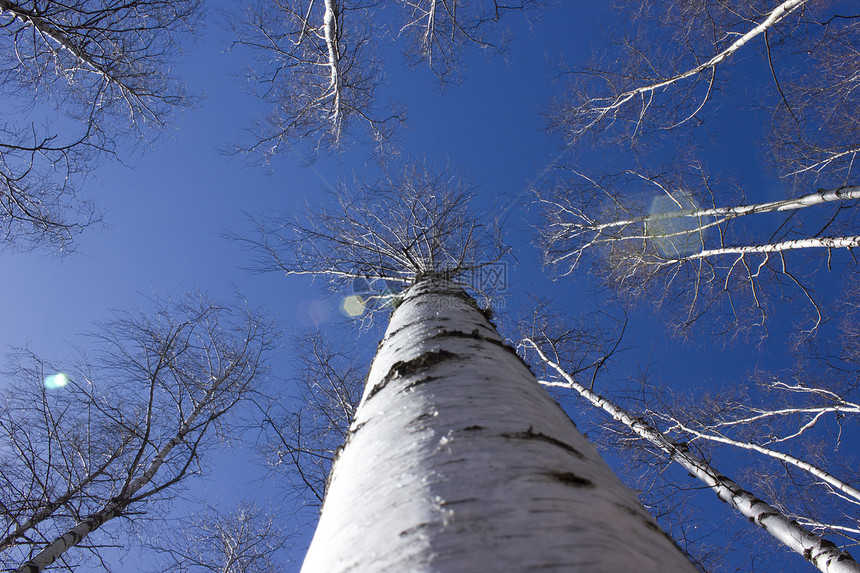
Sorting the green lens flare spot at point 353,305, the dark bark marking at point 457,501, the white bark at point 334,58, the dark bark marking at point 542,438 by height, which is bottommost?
the dark bark marking at point 457,501

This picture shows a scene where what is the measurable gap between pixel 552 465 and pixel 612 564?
22 cm

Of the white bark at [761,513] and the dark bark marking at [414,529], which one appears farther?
the white bark at [761,513]

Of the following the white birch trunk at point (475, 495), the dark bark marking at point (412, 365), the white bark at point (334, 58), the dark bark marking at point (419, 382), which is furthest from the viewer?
the white bark at point (334, 58)

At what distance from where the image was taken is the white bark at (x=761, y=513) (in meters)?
2.47

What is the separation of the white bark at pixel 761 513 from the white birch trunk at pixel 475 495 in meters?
2.83

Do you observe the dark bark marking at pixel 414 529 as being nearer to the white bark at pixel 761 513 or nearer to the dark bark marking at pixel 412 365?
the dark bark marking at pixel 412 365

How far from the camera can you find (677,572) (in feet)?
1.96

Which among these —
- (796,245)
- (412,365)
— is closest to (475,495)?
(412,365)

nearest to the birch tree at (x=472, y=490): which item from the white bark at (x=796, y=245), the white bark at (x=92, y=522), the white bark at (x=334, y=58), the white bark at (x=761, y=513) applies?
the white bark at (x=761, y=513)

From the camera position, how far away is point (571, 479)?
28.3 inches

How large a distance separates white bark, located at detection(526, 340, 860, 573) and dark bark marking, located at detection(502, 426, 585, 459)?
2826mm

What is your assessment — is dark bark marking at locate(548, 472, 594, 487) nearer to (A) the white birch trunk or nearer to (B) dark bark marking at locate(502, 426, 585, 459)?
(A) the white birch trunk

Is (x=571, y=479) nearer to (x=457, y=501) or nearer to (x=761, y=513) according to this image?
(x=457, y=501)

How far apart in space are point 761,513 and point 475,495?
135 inches
